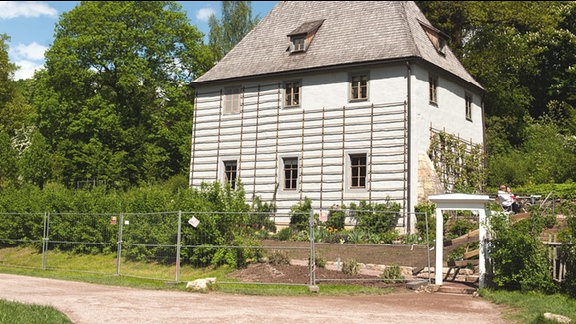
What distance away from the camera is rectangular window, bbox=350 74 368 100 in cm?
2719

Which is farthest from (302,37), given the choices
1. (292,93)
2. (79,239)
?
(79,239)

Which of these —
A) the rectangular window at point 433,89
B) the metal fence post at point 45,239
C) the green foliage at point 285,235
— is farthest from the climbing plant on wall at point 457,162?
the metal fence post at point 45,239

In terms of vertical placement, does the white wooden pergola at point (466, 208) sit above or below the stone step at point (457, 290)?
above

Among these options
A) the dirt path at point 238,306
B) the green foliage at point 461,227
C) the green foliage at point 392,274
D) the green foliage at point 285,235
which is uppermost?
the green foliage at point 461,227

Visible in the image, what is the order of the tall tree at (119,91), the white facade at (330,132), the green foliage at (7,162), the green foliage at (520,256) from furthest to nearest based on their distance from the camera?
the tall tree at (119,91) < the green foliage at (7,162) < the white facade at (330,132) < the green foliage at (520,256)

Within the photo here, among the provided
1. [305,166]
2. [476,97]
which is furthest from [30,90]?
[476,97]

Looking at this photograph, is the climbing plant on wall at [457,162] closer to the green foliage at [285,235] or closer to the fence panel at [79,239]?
the green foliage at [285,235]

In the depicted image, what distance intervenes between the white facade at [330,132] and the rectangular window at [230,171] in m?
0.19

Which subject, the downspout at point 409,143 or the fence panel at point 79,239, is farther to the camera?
the downspout at point 409,143

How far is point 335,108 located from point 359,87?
4.46 ft

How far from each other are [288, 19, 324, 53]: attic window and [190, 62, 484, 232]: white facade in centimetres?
167

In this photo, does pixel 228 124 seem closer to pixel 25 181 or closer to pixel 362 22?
pixel 362 22

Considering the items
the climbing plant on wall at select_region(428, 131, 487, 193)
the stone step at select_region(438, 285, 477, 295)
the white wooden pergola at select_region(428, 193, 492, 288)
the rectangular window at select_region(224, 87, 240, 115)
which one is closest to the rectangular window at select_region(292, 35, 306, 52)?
the rectangular window at select_region(224, 87, 240, 115)

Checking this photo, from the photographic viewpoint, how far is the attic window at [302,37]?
29.5 meters
